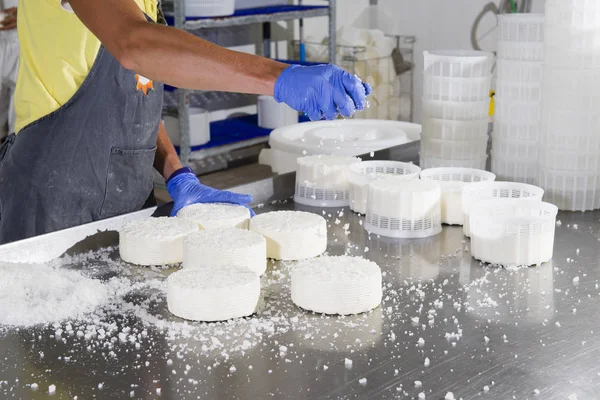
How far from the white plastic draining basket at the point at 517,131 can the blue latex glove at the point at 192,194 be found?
0.79 metres

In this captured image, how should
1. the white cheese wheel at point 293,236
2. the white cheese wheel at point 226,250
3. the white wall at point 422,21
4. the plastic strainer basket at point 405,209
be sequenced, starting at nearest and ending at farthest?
the white cheese wheel at point 226,250, the white cheese wheel at point 293,236, the plastic strainer basket at point 405,209, the white wall at point 422,21

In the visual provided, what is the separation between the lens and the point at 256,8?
4.14m

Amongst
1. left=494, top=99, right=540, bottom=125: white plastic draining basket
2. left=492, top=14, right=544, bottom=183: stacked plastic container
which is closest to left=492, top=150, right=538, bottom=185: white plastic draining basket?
left=492, top=14, right=544, bottom=183: stacked plastic container

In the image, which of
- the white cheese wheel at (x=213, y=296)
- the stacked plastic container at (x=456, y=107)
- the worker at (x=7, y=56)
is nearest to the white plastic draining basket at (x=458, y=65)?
the stacked plastic container at (x=456, y=107)

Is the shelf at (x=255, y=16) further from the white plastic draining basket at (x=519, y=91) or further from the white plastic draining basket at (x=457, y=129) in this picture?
the white plastic draining basket at (x=519, y=91)

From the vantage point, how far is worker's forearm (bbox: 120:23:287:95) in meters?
1.45

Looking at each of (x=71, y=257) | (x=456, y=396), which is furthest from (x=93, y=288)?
(x=456, y=396)

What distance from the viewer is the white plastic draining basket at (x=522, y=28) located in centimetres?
221

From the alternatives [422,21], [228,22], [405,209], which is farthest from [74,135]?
[422,21]

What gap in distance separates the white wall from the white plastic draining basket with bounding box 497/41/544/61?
237cm

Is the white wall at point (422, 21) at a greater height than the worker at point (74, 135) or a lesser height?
greater

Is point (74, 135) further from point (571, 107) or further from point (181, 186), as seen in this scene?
point (571, 107)

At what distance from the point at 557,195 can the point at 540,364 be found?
97cm

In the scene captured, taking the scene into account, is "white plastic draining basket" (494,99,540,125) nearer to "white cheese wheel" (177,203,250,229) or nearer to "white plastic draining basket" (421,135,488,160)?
"white plastic draining basket" (421,135,488,160)
